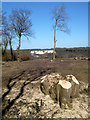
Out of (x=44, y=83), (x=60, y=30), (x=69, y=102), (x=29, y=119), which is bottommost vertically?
(x=29, y=119)

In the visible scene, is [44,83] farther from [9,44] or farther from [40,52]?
[40,52]

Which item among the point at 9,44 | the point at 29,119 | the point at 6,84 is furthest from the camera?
the point at 9,44

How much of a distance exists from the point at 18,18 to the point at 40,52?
987 centimetres

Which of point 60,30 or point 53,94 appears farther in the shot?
point 60,30

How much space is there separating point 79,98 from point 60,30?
11.9 metres

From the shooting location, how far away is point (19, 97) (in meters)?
3.66

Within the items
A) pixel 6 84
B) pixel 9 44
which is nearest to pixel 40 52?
pixel 9 44

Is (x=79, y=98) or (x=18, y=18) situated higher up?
(x=18, y=18)

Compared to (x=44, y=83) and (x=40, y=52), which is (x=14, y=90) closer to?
(x=44, y=83)

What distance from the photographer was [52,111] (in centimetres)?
296

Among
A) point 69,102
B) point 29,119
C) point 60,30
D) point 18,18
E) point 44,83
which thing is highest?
point 18,18

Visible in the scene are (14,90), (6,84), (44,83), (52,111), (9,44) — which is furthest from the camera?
(9,44)

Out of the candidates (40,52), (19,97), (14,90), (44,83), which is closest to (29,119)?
(19,97)

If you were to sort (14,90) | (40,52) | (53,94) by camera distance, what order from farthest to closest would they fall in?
(40,52) → (14,90) → (53,94)
